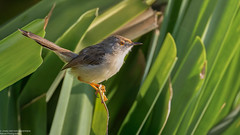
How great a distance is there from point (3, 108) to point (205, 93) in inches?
53.7

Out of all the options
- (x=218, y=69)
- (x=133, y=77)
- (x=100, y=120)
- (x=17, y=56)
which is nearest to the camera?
(x=17, y=56)

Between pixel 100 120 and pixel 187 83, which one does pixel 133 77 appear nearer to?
pixel 187 83

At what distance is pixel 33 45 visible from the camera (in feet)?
5.84

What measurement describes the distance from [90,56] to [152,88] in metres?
0.59

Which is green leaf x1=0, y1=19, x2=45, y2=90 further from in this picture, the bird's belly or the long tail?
the bird's belly

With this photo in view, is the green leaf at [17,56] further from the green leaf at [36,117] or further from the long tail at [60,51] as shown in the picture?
the green leaf at [36,117]

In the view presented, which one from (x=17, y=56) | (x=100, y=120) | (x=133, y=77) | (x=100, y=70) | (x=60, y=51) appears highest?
(x=17, y=56)

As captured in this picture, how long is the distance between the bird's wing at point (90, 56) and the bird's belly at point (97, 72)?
6cm

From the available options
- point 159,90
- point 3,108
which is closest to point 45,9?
point 3,108

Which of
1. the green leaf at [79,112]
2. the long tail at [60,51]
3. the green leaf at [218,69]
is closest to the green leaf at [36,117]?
the green leaf at [79,112]

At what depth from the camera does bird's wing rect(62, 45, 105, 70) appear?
8.50ft

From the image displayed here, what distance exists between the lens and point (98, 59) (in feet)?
8.91

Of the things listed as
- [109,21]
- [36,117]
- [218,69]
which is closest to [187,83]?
[218,69]

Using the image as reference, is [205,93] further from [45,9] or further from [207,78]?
[45,9]
